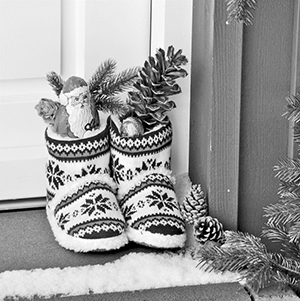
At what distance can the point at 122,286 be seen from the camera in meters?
1.46

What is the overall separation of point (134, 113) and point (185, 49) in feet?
0.64

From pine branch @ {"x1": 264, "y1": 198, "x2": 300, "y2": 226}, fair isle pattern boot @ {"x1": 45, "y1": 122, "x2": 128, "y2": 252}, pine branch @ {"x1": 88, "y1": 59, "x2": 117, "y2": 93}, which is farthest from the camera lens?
pine branch @ {"x1": 88, "y1": 59, "x2": 117, "y2": 93}

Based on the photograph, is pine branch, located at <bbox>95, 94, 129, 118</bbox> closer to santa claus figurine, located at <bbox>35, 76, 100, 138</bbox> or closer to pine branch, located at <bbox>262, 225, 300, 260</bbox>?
santa claus figurine, located at <bbox>35, 76, 100, 138</bbox>

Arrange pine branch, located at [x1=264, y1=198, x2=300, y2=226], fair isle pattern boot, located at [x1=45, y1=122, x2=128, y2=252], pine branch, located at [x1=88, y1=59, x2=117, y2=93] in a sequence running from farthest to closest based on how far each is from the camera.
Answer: pine branch, located at [x1=88, y1=59, x2=117, y2=93] < fair isle pattern boot, located at [x1=45, y1=122, x2=128, y2=252] < pine branch, located at [x1=264, y1=198, x2=300, y2=226]

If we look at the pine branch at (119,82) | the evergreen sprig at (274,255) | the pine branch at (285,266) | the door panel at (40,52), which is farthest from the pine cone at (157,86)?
the pine branch at (285,266)

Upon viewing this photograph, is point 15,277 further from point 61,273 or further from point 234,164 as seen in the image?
point 234,164

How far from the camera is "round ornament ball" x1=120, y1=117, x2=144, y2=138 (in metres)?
1.64

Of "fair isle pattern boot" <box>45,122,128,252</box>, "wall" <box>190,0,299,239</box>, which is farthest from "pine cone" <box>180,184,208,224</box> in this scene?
"fair isle pattern boot" <box>45,122,128,252</box>

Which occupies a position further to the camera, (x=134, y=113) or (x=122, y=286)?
(x=134, y=113)

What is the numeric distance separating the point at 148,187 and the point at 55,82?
1.01 ft

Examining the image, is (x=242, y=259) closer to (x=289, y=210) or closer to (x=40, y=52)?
(x=289, y=210)

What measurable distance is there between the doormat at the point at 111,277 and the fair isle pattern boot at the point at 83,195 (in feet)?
0.19

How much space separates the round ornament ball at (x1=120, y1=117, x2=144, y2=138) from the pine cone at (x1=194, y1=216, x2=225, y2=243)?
0.74 ft

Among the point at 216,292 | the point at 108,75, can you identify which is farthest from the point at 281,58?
the point at 216,292
